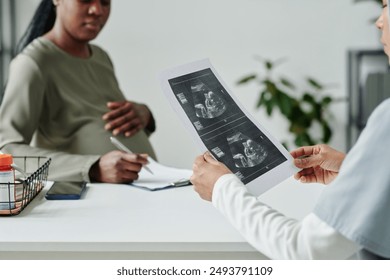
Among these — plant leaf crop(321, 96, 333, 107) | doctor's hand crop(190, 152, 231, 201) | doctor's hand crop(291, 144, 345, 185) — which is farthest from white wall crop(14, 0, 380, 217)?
doctor's hand crop(190, 152, 231, 201)

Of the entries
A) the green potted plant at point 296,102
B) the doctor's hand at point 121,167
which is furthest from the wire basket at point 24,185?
the green potted plant at point 296,102

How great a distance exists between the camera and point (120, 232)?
1.19 metres

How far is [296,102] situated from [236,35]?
60cm

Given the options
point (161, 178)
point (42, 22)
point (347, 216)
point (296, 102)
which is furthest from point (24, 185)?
point (296, 102)

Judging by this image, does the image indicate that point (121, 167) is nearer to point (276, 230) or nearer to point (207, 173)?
point (207, 173)

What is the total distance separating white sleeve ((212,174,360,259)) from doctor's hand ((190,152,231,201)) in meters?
0.03

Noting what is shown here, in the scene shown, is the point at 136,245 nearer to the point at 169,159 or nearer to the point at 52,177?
the point at 52,177

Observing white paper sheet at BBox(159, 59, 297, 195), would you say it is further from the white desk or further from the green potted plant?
the green potted plant

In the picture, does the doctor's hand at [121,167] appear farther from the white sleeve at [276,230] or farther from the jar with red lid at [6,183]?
the white sleeve at [276,230]

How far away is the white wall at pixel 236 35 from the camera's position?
403cm

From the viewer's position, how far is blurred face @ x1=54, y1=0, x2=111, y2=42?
2072 mm

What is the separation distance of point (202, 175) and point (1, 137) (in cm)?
90

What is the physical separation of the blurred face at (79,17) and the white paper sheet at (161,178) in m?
0.54
